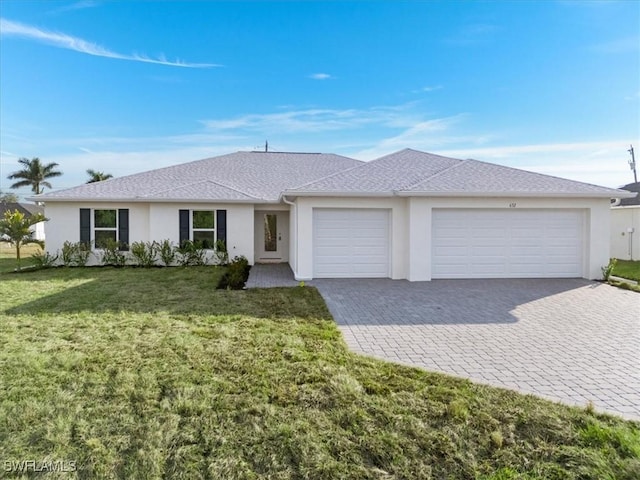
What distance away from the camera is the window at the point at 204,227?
16.6 m

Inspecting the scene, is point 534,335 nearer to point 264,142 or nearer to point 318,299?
point 318,299

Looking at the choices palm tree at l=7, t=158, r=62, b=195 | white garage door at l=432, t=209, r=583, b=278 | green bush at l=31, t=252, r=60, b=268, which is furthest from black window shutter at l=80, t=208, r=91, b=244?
palm tree at l=7, t=158, r=62, b=195

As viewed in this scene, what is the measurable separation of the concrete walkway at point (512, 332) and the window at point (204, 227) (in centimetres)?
708

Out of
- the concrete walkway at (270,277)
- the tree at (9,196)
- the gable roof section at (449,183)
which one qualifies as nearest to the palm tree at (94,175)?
the concrete walkway at (270,277)

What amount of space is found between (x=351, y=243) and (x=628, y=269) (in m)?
12.5

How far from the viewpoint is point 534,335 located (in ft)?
22.3

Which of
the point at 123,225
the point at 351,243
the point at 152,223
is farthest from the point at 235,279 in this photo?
the point at 123,225

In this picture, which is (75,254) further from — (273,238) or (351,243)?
(351,243)

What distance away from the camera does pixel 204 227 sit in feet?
54.5

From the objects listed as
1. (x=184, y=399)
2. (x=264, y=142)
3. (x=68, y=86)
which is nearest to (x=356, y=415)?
(x=184, y=399)

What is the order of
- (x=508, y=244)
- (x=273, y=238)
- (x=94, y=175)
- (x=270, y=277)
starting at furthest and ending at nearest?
(x=94, y=175) < (x=273, y=238) < (x=270, y=277) < (x=508, y=244)

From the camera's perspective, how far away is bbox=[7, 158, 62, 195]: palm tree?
47531 millimetres

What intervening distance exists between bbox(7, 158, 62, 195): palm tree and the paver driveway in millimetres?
53120

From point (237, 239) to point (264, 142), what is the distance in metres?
18.0
